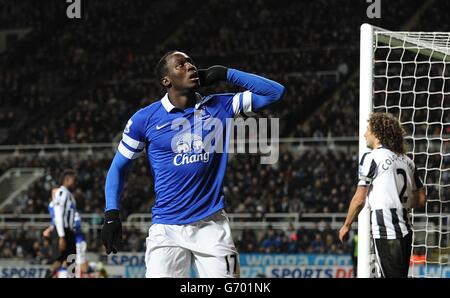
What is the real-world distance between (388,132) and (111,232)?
2399 mm

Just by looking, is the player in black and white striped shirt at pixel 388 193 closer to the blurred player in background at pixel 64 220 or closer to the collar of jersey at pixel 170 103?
the collar of jersey at pixel 170 103

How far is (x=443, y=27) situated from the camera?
952 inches

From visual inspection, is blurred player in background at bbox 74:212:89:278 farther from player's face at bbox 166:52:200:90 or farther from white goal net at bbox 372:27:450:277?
player's face at bbox 166:52:200:90

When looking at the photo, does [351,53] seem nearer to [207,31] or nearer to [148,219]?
[207,31]

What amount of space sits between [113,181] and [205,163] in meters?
0.60

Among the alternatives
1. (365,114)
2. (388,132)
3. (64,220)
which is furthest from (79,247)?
(388,132)

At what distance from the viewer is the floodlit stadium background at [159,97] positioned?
1891cm

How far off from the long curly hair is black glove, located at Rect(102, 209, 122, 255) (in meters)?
2.26

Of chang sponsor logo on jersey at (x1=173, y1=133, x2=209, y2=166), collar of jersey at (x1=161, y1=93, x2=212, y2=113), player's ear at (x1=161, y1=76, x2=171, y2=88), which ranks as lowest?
chang sponsor logo on jersey at (x1=173, y1=133, x2=209, y2=166)

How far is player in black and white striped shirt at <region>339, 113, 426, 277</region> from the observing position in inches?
248

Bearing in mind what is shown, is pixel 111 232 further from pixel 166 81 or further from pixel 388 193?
pixel 388 193

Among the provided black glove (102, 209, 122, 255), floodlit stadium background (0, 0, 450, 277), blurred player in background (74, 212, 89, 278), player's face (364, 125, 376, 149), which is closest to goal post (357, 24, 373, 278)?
player's face (364, 125, 376, 149)
